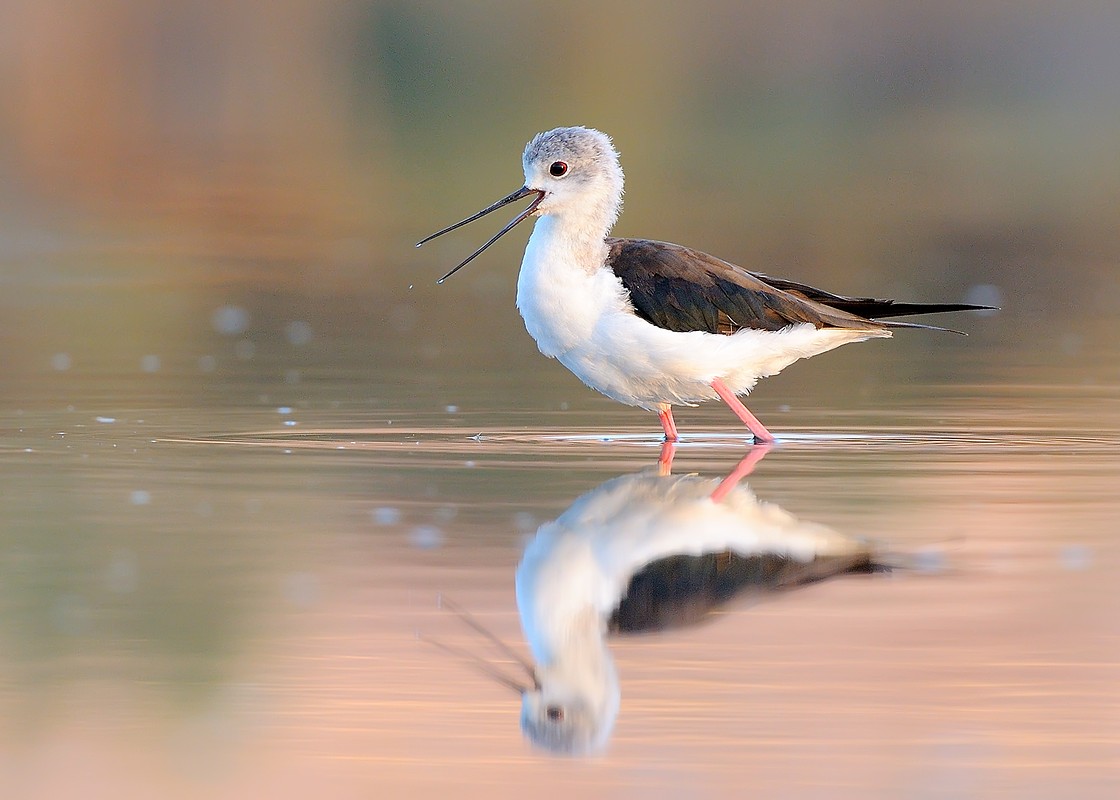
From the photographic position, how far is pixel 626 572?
592cm

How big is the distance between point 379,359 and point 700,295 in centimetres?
357

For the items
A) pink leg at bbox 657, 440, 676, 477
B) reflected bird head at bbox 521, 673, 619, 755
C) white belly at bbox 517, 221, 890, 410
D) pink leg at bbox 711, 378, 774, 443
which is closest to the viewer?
reflected bird head at bbox 521, 673, 619, 755

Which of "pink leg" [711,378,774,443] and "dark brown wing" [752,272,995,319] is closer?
"pink leg" [711,378,774,443]

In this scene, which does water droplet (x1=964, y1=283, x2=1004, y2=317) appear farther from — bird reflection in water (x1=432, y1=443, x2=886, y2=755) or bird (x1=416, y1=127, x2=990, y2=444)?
bird reflection in water (x1=432, y1=443, x2=886, y2=755)

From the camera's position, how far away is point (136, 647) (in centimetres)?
523

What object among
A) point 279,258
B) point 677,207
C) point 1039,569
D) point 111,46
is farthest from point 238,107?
point 1039,569

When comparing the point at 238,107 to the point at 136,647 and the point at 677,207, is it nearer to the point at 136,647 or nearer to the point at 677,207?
the point at 677,207

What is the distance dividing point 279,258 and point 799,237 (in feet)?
15.9

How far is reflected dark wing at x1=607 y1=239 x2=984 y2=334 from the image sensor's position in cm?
884

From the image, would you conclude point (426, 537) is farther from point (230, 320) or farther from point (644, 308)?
point (230, 320)

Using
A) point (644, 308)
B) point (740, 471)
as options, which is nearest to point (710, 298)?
point (644, 308)

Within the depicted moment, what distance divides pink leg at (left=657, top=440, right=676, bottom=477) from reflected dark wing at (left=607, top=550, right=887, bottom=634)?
172 cm

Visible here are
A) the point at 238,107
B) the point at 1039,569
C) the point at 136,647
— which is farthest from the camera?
the point at 238,107

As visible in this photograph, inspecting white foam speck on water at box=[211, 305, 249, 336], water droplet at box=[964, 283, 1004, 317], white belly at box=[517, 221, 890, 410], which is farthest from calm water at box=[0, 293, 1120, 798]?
water droplet at box=[964, 283, 1004, 317]
